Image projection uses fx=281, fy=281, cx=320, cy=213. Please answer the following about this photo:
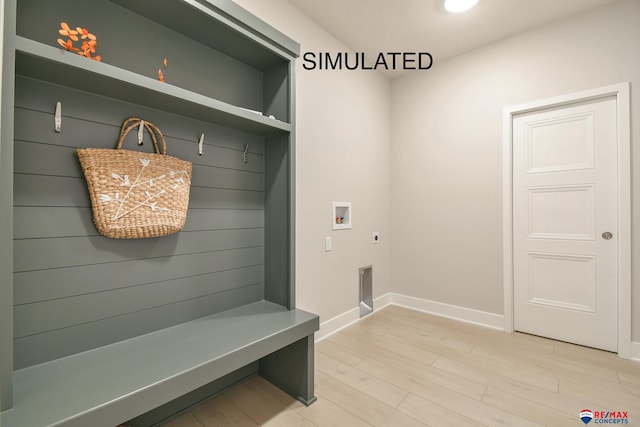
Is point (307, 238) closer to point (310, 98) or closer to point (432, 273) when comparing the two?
point (310, 98)

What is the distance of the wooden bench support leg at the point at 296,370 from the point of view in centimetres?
163

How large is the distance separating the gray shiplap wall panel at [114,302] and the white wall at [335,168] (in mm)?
692

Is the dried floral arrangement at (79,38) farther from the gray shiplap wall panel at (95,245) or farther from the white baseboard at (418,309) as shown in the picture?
the white baseboard at (418,309)

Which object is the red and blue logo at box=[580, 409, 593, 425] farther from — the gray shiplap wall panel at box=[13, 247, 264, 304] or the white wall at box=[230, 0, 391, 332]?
the gray shiplap wall panel at box=[13, 247, 264, 304]

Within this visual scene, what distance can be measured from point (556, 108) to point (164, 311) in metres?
3.29

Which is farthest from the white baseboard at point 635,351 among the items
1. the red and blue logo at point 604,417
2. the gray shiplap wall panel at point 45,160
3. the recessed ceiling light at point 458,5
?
the gray shiplap wall panel at point 45,160

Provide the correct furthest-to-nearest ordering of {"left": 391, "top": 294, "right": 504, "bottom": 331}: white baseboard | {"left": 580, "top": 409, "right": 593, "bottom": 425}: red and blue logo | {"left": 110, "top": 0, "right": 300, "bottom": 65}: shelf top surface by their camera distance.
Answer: {"left": 391, "top": 294, "right": 504, "bottom": 331}: white baseboard → {"left": 580, "top": 409, "right": 593, "bottom": 425}: red and blue logo → {"left": 110, "top": 0, "right": 300, "bottom": 65}: shelf top surface

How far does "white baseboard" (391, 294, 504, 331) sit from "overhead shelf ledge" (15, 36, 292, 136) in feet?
8.23

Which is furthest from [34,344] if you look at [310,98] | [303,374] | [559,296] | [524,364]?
[559,296]

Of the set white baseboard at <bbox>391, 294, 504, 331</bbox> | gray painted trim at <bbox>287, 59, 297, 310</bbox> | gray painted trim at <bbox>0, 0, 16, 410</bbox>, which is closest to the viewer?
gray painted trim at <bbox>0, 0, 16, 410</bbox>

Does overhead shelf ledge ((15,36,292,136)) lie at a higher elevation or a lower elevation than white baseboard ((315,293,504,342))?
higher

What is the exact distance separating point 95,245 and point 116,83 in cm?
72

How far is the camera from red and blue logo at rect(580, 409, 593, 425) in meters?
1.47

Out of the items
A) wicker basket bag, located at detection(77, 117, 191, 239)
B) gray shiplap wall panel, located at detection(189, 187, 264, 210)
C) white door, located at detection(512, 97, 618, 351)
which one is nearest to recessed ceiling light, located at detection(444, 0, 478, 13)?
white door, located at detection(512, 97, 618, 351)
